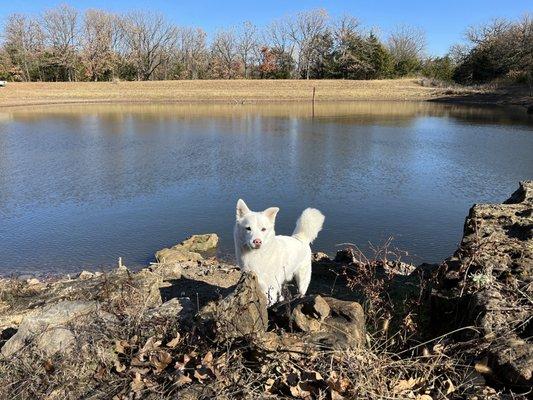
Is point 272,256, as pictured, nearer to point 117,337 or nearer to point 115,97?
point 117,337

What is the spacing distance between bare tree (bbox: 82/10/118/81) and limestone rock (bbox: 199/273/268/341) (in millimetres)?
79409

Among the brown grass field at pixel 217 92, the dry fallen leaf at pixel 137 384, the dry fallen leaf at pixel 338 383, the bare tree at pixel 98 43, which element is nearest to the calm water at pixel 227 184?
the dry fallen leaf at pixel 137 384

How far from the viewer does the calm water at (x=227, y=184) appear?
10.7 metres

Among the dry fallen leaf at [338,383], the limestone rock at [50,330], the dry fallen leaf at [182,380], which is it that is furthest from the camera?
the limestone rock at [50,330]

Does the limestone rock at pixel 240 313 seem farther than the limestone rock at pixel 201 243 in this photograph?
No

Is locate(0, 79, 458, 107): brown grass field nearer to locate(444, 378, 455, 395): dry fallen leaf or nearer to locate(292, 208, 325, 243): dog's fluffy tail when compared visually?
locate(292, 208, 325, 243): dog's fluffy tail

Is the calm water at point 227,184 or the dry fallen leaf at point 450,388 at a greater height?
the dry fallen leaf at point 450,388

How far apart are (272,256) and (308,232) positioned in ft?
3.41

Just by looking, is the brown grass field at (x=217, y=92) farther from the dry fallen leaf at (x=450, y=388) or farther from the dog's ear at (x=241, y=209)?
the dry fallen leaf at (x=450, y=388)

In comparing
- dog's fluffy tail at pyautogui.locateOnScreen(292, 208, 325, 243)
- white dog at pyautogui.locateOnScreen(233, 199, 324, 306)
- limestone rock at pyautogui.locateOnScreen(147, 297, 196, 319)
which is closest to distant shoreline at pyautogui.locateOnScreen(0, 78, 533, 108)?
dog's fluffy tail at pyautogui.locateOnScreen(292, 208, 325, 243)

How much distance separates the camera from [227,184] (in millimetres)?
15383

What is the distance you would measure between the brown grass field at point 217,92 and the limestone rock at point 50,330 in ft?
177

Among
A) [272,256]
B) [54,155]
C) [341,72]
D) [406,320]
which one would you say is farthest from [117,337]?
[341,72]

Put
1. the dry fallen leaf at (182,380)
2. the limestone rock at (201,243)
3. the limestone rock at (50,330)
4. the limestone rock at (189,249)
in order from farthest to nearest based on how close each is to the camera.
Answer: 1. the limestone rock at (201,243)
2. the limestone rock at (189,249)
3. the limestone rock at (50,330)
4. the dry fallen leaf at (182,380)
